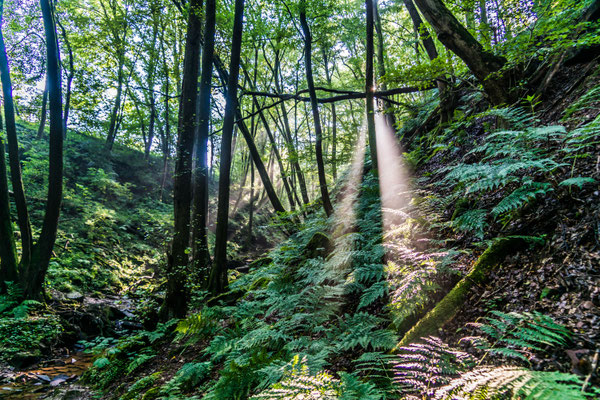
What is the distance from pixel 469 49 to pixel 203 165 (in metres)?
6.50

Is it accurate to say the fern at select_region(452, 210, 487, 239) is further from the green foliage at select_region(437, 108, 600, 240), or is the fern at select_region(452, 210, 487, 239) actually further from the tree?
the tree

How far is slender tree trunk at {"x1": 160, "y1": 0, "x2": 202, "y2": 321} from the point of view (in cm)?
650

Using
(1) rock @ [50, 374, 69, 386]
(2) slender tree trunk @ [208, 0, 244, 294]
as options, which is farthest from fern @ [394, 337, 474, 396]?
(1) rock @ [50, 374, 69, 386]

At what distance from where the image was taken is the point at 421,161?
693 cm

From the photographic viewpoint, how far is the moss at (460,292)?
2359mm

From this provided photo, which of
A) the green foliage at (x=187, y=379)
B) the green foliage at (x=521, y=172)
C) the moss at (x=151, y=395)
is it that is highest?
the green foliage at (x=521, y=172)

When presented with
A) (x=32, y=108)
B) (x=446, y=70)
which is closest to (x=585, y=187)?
(x=446, y=70)

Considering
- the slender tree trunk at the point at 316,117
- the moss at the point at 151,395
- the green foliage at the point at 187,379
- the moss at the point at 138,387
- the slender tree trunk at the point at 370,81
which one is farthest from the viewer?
the slender tree trunk at the point at 316,117

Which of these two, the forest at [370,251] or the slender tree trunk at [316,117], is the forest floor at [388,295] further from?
the slender tree trunk at [316,117]

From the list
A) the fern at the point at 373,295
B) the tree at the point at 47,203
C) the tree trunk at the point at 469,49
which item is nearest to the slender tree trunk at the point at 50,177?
the tree at the point at 47,203

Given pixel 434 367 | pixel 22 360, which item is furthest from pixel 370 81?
A: pixel 22 360

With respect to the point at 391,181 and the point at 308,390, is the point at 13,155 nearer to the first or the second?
the point at 308,390

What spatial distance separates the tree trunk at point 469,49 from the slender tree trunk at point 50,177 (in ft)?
28.9

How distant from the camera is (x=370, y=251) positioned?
3855 mm
